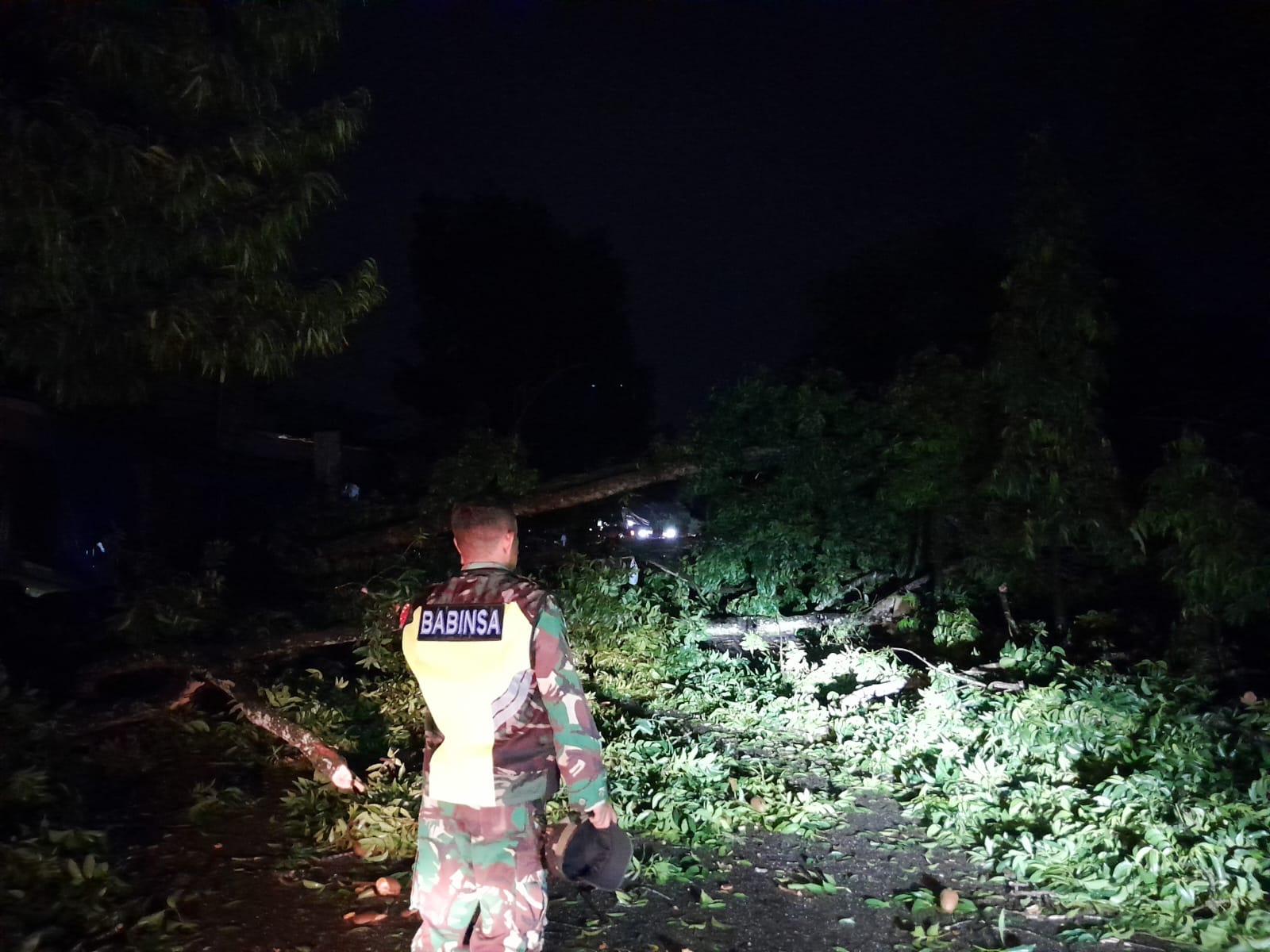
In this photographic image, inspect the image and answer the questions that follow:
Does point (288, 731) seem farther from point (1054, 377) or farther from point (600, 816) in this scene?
point (1054, 377)

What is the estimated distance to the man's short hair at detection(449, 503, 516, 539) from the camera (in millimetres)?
2748

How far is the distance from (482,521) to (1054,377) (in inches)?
242

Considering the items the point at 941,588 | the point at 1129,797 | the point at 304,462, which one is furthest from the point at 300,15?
the point at 304,462

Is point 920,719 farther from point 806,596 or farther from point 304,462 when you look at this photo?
point 304,462

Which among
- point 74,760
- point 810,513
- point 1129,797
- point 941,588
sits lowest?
point 1129,797

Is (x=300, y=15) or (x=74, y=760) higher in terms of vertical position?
(x=300, y=15)

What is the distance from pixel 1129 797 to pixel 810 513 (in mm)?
4599

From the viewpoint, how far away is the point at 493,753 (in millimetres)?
2578

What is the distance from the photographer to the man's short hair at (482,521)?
108 inches

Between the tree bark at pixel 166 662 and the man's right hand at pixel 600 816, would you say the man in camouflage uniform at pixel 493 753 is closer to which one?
the man's right hand at pixel 600 816

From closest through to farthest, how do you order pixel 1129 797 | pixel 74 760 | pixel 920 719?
1. pixel 1129 797
2. pixel 74 760
3. pixel 920 719

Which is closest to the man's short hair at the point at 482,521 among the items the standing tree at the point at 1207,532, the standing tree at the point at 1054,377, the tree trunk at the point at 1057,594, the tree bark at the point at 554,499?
the tree bark at the point at 554,499

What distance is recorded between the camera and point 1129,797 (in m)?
4.70

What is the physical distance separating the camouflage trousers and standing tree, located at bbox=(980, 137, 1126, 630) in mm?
6022
